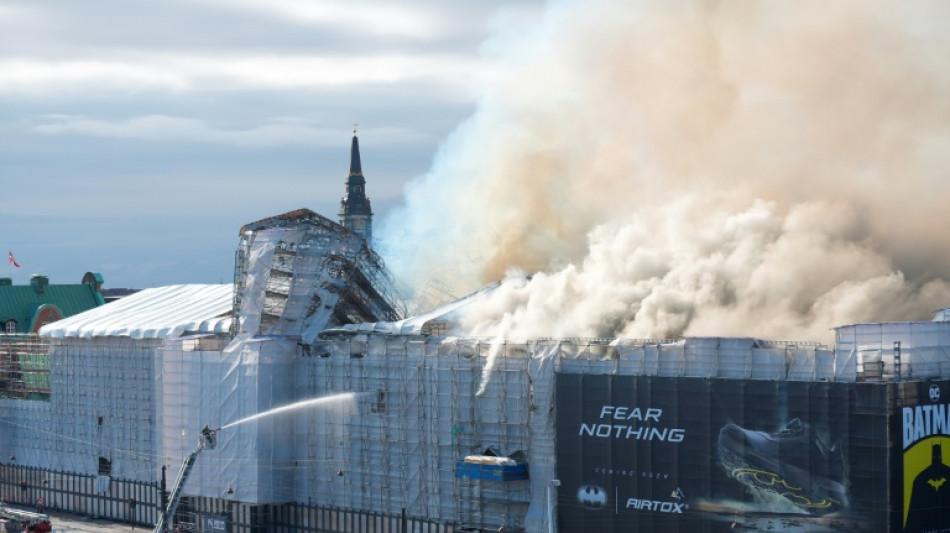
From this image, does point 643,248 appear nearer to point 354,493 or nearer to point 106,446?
point 354,493

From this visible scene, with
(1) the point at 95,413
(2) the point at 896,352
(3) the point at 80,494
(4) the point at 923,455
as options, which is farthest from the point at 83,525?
(4) the point at 923,455

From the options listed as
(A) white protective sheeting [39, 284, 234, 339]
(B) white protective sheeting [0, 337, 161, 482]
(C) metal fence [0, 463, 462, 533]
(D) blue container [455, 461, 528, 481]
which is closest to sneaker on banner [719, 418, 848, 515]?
(D) blue container [455, 461, 528, 481]

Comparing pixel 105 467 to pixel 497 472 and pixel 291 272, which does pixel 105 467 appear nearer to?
pixel 291 272

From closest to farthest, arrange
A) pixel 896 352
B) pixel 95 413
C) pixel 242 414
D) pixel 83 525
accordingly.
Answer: pixel 896 352 < pixel 242 414 < pixel 83 525 < pixel 95 413

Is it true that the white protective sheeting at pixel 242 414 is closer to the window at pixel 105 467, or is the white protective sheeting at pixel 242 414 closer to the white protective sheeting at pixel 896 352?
the window at pixel 105 467

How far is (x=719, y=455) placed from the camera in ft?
238

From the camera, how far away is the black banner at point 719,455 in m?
68.1

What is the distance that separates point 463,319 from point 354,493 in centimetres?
1381

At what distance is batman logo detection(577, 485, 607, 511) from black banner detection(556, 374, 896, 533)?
0.06m

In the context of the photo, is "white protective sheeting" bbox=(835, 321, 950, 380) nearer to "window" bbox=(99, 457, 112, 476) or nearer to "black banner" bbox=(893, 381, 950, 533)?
"black banner" bbox=(893, 381, 950, 533)

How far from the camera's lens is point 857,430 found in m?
67.9

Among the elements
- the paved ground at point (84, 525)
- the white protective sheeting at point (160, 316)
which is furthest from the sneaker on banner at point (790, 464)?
the paved ground at point (84, 525)

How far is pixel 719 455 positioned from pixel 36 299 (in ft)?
363

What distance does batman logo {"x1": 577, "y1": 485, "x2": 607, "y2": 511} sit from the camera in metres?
77.5
